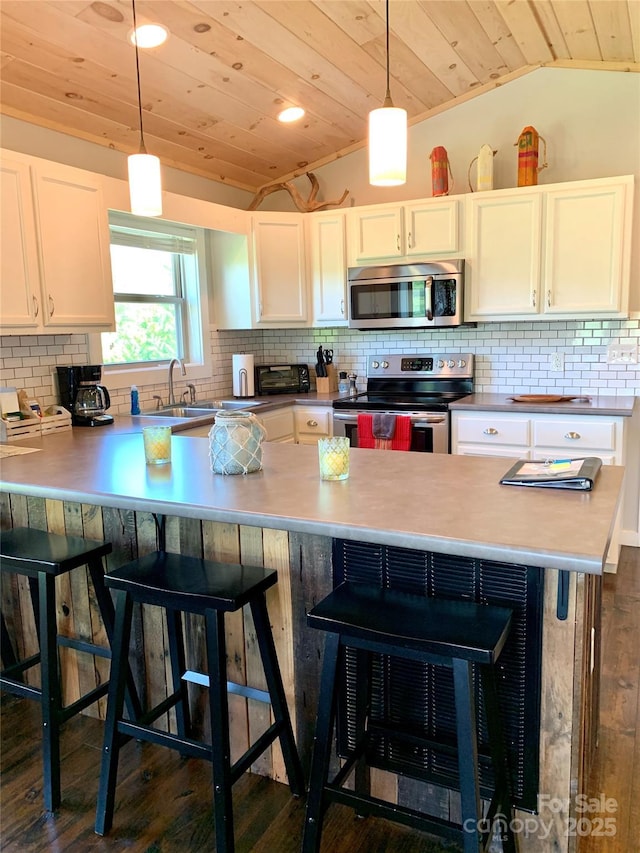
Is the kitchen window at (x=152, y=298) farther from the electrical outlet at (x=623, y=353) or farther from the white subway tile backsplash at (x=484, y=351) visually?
the electrical outlet at (x=623, y=353)

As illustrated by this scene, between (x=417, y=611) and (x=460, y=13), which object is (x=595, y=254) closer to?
(x=460, y=13)

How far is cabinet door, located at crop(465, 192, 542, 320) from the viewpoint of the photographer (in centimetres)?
368

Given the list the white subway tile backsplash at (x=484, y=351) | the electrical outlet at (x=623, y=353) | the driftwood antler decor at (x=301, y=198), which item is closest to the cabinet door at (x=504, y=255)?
the white subway tile backsplash at (x=484, y=351)

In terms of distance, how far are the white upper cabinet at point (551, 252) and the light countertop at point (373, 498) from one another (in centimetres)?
194

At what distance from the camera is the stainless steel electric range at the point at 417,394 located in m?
3.74

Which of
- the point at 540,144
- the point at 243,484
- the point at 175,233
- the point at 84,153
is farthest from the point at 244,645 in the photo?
the point at 540,144

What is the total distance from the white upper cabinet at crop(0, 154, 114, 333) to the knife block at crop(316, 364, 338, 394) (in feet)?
6.00

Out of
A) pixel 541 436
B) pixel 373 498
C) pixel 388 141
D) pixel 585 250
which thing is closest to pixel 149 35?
pixel 388 141

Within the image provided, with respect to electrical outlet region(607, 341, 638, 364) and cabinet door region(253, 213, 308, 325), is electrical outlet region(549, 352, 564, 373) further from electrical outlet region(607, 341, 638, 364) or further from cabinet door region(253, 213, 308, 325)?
cabinet door region(253, 213, 308, 325)

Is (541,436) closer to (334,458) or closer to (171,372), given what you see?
(334,458)

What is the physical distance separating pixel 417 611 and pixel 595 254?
2.83 meters

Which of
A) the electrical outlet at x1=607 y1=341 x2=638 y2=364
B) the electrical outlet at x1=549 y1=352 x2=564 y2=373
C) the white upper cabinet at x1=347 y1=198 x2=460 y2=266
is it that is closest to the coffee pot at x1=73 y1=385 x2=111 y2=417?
the white upper cabinet at x1=347 y1=198 x2=460 y2=266

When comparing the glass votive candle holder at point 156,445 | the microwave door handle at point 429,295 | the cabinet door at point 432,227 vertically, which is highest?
the cabinet door at point 432,227

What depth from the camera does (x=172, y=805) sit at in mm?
1871
